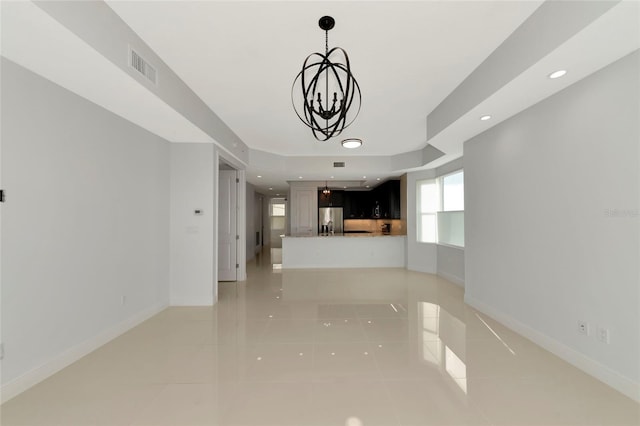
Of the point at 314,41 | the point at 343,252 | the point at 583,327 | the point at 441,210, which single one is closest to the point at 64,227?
the point at 314,41

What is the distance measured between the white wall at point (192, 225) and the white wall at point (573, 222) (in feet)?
13.8

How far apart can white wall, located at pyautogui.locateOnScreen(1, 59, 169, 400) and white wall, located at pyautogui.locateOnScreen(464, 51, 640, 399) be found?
475cm

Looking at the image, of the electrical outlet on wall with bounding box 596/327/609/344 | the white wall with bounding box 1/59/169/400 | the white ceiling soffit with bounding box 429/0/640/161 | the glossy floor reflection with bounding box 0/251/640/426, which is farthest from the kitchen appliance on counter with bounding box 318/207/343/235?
the electrical outlet on wall with bounding box 596/327/609/344

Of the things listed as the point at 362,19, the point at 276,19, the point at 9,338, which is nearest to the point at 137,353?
the point at 9,338

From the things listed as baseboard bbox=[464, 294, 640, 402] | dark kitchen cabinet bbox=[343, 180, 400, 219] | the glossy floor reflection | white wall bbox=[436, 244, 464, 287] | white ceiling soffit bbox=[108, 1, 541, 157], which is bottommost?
the glossy floor reflection

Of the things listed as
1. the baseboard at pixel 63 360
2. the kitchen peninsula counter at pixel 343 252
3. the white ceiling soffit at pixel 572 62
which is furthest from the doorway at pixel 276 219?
the white ceiling soffit at pixel 572 62

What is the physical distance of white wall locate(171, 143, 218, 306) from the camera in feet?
14.5

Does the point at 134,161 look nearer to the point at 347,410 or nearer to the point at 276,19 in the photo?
the point at 276,19

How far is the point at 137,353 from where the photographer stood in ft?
9.38

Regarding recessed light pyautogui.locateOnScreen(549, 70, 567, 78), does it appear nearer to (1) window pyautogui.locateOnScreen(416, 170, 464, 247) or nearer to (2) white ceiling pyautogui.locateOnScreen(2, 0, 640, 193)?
(2) white ceiling pyautogui.locateOnScreen(2, 0, 640, 193)

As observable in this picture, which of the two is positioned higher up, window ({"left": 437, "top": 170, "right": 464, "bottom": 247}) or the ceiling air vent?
the ceiling air vent

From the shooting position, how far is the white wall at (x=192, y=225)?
443 centimetres

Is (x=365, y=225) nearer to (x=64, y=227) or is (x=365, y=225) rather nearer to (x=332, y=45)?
(x=332, y=45)

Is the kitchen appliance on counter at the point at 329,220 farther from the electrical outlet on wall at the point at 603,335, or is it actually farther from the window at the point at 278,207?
the electrical outlet on wall at the point at 603,335
